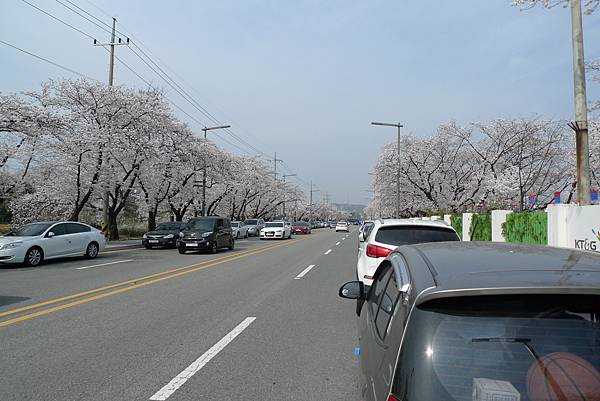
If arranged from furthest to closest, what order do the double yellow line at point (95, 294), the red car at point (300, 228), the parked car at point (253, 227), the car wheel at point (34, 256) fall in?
1. the red car at point (300, 228)
2. the parked car at point (253, 227)
3. the car wheel at point (34, 256)
4. the double yellow line at point (95, 294)

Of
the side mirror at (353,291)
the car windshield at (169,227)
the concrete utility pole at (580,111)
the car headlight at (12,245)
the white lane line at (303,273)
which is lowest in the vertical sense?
the white lane line at (303,273)

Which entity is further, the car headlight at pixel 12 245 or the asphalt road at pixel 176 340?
the car headlight at pixel 12 245

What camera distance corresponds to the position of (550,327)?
195 centimetres

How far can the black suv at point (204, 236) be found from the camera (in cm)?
2120

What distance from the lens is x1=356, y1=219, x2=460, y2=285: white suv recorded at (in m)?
8.16

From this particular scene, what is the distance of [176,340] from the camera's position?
6051 millimetres

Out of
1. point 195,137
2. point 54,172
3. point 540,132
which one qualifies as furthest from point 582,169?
point 195,137

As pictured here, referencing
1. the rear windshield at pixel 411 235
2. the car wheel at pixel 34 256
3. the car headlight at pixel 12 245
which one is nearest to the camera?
the rear windshield at pixel 411 235

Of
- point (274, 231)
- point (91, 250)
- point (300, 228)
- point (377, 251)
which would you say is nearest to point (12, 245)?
point (91, 250)

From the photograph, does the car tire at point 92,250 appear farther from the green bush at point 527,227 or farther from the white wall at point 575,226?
the white wall at point 575,226

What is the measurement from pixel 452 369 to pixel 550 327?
45 cm

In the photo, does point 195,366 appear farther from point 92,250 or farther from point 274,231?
point 274,231

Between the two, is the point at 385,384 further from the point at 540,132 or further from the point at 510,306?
the point at 540,132

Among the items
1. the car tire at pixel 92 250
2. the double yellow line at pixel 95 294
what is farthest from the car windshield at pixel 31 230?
the double yellow line at pixel 95 294
